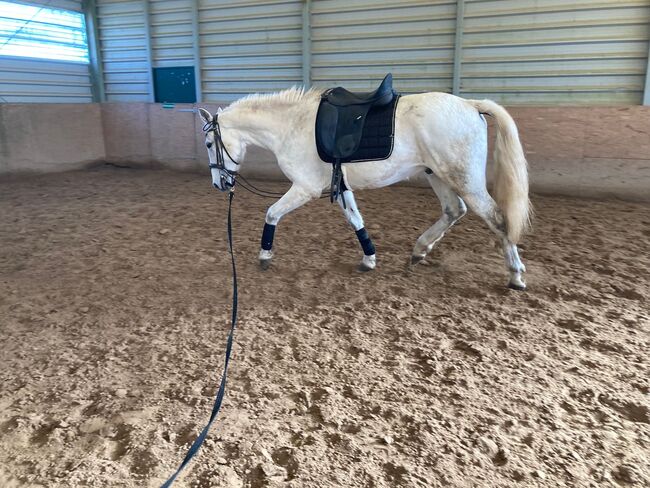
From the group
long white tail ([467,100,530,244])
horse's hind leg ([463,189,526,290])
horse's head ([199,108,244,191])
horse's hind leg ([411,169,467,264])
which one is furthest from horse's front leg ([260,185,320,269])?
long white tail ([467,100,530,244])

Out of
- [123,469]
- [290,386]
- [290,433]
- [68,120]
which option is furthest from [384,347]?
[68,120]

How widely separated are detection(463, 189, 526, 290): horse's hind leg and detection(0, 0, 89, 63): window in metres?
8.79

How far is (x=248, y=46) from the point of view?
854 centimetres

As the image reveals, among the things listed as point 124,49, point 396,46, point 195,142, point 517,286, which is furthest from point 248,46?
point 517,286

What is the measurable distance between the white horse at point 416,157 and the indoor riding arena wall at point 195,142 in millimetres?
1450

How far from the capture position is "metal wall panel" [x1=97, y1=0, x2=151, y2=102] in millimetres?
9461

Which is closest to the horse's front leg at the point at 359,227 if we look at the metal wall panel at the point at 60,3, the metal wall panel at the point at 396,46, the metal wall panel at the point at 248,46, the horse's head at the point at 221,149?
the horse's head at the point at 221,149

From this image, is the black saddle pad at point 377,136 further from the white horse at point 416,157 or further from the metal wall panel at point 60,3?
the metal wall panel at point 60,3

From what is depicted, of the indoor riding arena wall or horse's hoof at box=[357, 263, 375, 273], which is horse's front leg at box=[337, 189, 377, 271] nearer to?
horse's hoof at box=[357, 263, 375, 273]

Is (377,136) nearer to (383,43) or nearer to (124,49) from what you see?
(383,43)

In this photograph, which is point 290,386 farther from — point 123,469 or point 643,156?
point 643,156

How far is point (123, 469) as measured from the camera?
1905 millimetres

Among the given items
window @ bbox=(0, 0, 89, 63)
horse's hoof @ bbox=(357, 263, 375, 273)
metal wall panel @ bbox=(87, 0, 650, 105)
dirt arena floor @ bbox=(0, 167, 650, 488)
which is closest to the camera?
dirt arena floor @ bbox=(0, 167, 650, 488)

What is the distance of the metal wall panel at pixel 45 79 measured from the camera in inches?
334
